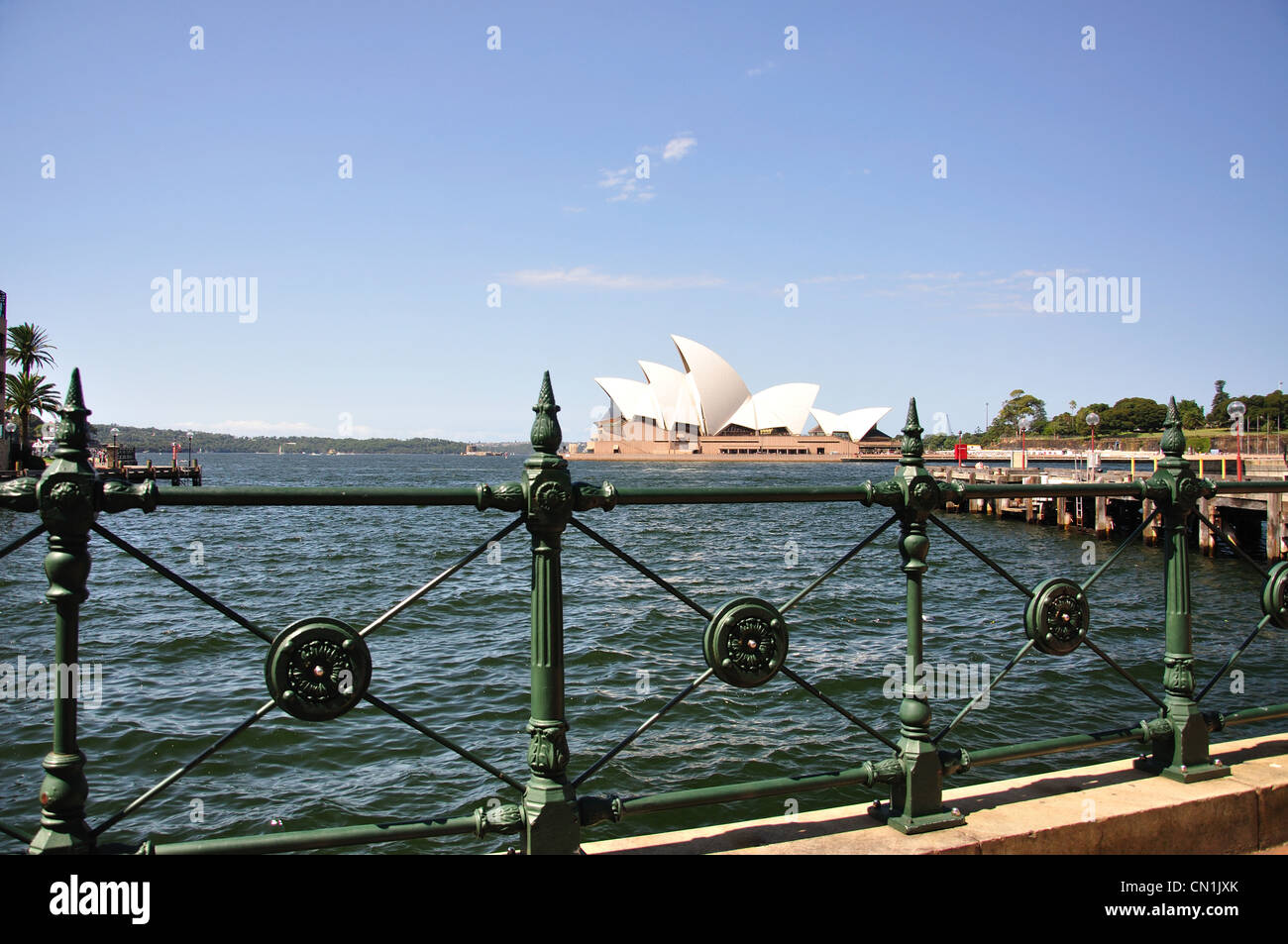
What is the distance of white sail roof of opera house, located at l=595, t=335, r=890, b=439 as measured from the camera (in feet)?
335

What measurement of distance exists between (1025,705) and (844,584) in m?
8.39

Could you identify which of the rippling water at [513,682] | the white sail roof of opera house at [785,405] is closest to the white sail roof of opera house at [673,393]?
the white sail roof of opera house at [785,405]

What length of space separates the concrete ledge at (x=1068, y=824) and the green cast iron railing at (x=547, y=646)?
10 centimetres

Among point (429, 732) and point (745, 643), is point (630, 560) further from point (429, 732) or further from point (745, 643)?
point (429, 732)

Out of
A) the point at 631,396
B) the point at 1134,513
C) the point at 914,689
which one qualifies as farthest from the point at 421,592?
the point at 631,396

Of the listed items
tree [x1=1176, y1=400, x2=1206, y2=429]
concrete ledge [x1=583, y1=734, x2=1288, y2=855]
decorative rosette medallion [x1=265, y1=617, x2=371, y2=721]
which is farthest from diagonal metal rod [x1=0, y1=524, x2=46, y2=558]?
tree [x1=1176, y1=400, x2=1206, y2=429]

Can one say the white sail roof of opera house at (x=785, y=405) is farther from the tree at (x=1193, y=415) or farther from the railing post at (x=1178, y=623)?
the railing post at (x=1178, y=623)

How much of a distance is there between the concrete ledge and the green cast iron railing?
10cm

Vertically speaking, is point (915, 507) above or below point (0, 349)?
below

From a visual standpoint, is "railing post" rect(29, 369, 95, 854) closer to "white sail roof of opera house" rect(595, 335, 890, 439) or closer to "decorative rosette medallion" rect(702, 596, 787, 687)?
"decorative rosette medallion" rect(702, 596, 787, 687)

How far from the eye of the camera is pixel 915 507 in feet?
9.40

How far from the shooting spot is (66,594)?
2.05 m
